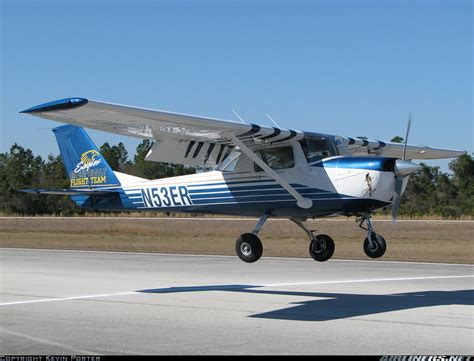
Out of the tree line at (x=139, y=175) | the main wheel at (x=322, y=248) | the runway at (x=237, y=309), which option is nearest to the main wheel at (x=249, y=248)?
the runway at (x=237, y=309)

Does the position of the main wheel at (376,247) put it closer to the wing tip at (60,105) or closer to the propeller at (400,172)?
the propeller at (400,172)

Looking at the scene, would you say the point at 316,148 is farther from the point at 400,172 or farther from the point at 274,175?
the point at 400,172

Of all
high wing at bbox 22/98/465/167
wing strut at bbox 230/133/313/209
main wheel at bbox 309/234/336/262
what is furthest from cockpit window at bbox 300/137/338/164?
main wheel at bbox 309/234/336/262

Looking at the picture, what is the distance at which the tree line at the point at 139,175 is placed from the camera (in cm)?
7299

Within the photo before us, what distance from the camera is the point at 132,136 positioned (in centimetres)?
1697

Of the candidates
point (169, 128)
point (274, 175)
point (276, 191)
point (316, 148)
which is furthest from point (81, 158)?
point (316, 148)

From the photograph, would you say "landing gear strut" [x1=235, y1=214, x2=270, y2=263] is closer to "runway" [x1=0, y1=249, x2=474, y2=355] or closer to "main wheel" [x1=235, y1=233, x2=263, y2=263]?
"main wheel" [x1=235, y1=233, x2=263, y2=263]

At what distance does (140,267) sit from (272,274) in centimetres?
574

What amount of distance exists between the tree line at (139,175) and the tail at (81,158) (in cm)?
4228

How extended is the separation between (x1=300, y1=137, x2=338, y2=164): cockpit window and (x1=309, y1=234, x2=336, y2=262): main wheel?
8.60 ft

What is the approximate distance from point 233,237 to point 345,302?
32.8 metres

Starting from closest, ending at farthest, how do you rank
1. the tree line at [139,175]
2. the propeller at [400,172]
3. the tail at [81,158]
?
the propeller at [400,172] < the tail at [81,158] < the tree line at [139,175]

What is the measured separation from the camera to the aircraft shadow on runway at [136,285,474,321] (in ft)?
47.2

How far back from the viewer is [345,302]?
652 inches
